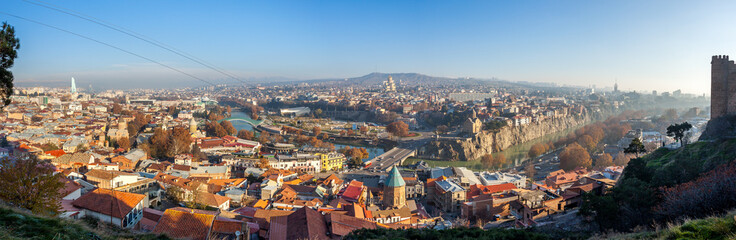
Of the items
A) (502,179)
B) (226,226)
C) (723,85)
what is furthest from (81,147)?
(723,85)

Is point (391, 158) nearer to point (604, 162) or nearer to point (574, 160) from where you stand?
point (574, 160)

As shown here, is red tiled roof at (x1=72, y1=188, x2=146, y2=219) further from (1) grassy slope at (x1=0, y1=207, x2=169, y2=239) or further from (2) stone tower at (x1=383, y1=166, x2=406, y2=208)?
(2) stone tower at (x1=383, y1=166, x2=406, y2=208)

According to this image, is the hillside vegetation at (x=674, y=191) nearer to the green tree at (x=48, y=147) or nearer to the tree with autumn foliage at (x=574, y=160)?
the tree with autumn foliage at (x=574, y=160)

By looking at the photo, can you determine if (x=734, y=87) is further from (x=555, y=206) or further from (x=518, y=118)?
(x=518, y=118)

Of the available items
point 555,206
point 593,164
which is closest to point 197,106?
point 593,164

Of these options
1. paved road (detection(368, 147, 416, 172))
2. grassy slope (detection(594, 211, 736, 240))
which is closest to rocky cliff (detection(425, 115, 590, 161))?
paved road (detection(368, 147, 416, 172))

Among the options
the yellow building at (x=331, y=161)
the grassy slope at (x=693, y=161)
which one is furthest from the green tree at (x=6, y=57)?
the yellow building at (x=331, y=161)
